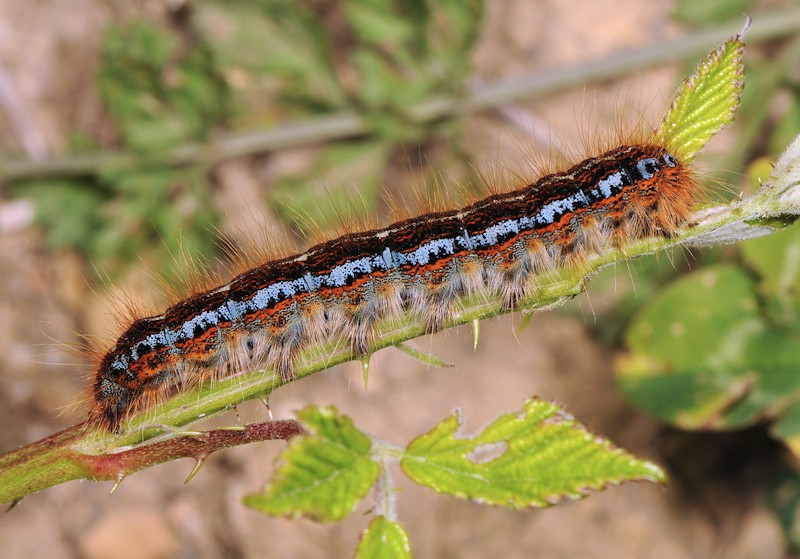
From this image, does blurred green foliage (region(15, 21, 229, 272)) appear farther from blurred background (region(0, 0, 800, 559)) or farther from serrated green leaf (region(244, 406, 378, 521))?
serrated green leaf (region(244, 406, 378, 521))

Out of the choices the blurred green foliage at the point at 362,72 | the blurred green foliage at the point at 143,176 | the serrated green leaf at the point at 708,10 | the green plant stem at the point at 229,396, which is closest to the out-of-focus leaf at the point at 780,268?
the serrated green leaf at the point at 708,10

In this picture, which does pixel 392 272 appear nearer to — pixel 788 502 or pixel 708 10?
pixel 708 10

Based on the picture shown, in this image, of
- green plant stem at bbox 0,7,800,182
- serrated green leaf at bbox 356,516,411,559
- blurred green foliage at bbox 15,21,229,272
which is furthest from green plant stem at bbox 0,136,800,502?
green plant stem at bbox 0,7,800,182

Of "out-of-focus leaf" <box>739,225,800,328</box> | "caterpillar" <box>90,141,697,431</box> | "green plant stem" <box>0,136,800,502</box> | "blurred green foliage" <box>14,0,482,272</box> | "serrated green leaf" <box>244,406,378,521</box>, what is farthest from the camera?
"blurred green foliage" <box>14,0,482,272</box>

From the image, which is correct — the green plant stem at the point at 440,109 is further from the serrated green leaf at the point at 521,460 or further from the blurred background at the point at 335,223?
the serrated green leaf at the point at 521,460

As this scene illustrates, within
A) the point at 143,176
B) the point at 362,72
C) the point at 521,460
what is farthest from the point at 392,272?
the point at 143,176

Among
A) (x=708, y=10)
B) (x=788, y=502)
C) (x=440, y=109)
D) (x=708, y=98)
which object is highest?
(x=440, y=109)
